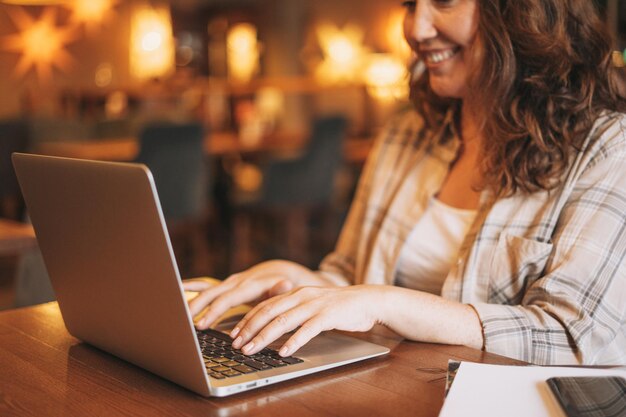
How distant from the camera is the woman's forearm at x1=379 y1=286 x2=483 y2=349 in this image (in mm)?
1000

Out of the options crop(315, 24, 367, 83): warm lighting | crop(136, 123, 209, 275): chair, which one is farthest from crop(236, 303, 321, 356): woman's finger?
crop(315, 24, 367, 83): warm lighting

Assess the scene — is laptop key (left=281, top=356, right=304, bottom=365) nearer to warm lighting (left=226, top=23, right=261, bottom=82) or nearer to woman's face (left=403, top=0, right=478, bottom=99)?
woman's face (left=403, top=0, right=478, bottom=99)

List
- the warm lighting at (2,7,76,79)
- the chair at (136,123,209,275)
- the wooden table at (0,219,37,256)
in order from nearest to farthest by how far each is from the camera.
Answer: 1. the wooden table at (0,219,37,256)
2. the chair at (136,123,209,275)
3. the warm lighting at (2,7,76,79)

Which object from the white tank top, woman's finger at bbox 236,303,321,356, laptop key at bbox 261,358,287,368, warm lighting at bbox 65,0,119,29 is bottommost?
the white tank top

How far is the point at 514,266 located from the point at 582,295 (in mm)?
151

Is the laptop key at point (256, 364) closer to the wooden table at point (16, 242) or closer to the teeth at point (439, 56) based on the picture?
the teeth at point (439, 56)

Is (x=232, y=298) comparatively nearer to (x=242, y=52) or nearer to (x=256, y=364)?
(x=256, y=364)

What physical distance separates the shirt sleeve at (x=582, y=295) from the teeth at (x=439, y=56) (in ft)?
1.06

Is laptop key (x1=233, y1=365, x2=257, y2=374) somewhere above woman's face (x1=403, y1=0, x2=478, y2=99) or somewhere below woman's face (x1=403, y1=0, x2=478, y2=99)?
below

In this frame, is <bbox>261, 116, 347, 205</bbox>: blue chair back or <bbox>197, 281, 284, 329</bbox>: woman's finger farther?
<bbox>261, 116, 347, 205</bbox>: blue chair back

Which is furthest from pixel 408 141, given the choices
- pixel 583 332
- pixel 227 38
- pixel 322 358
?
pixel 227 38

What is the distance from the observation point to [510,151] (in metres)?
1.32

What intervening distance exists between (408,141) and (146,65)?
712 cm

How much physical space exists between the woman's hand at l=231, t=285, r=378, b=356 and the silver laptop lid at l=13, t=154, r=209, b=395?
117 millimetres
